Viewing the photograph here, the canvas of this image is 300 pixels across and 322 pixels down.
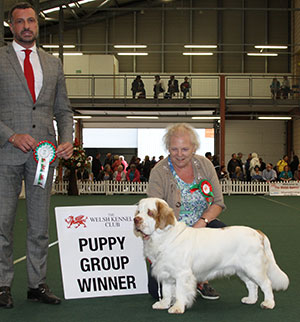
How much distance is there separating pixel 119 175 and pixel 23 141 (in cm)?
1413

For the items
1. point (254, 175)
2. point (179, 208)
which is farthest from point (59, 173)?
point (179, 208)

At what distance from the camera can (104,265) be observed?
154 inches

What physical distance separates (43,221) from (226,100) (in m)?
18.2

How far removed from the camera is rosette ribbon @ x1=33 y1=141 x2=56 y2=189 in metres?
3.29

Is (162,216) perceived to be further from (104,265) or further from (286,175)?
(286,175)

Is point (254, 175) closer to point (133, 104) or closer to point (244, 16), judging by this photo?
point (133, 104)

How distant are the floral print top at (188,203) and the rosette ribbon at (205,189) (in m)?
0.03

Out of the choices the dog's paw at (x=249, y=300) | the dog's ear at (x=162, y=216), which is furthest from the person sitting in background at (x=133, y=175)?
the dog's ear at (x=162, y=216)

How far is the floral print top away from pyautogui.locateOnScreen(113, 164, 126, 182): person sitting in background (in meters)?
13.5

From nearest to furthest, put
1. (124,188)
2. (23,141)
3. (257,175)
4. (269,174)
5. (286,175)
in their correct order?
(23,141) → (124,188) → (286,175) → (269,174) → (257,175)

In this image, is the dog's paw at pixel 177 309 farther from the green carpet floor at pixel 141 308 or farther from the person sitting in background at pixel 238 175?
the person sitting in background at pixel 238 175

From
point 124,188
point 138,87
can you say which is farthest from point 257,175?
point 138,87

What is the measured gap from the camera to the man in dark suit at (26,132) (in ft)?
10.8

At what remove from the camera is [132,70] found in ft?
81.7
